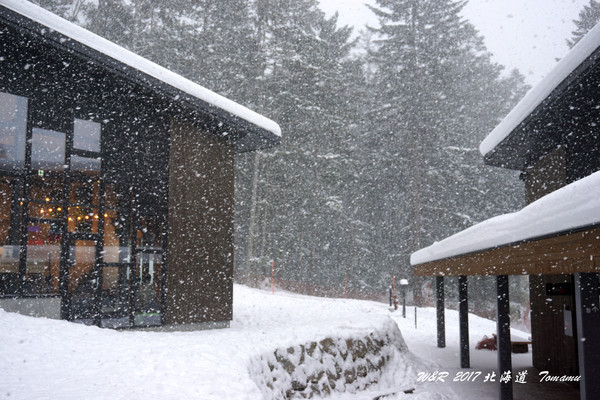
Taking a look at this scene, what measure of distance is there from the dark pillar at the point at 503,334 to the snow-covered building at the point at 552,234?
14 millimetres

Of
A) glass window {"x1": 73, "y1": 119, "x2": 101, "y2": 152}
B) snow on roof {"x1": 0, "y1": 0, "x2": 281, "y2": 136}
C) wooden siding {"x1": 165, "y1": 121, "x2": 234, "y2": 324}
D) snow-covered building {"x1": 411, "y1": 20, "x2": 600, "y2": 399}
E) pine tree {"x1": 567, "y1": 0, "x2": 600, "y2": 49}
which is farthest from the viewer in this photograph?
pine tree {"x1": 567, "y1": 0, "x2": 600, "y2": 49}

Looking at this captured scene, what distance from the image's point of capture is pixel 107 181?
9477 millimetres

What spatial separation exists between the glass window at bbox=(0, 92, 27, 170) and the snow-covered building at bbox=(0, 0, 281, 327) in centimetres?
2

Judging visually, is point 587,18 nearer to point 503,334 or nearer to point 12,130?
point 503,334

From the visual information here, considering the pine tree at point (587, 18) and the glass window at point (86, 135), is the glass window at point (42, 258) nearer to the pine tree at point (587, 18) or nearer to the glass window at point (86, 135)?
the glass window at point (86, 135)

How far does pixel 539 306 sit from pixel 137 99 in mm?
9747

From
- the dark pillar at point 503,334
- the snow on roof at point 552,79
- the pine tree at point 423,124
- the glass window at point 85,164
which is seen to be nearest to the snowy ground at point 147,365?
the dark pillar at point 503,334

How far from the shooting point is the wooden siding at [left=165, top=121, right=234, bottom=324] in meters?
10.3

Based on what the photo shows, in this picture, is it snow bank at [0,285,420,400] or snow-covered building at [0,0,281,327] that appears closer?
snow bank at [0,285,420,400]

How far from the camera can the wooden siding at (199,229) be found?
33.9 ft

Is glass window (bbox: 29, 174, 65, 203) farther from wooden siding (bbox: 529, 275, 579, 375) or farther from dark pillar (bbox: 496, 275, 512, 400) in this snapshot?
wooden siding (bbox: 529, 275, 579, 375)

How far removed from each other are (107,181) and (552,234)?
8.08 m

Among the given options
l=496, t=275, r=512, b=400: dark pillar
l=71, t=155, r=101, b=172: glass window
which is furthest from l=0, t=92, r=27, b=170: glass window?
l=496, t=275, r=512, b=400: dark pillar

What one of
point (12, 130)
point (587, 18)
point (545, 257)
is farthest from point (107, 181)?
point (587, 18)
